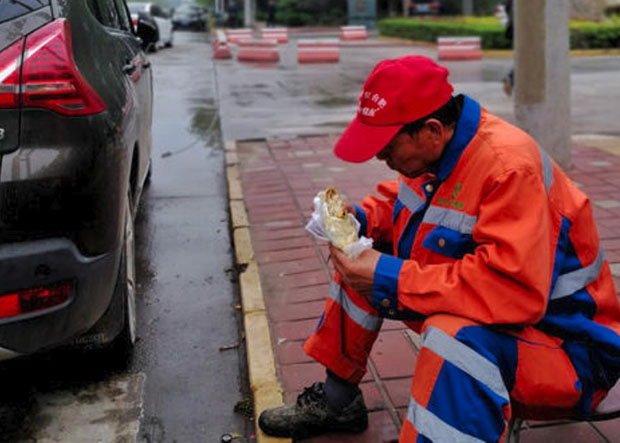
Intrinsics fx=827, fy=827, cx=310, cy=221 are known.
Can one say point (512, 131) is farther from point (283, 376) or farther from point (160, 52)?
point (160, 52)

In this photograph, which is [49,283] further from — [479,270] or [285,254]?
[285,254]

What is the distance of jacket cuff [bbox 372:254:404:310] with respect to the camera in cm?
226

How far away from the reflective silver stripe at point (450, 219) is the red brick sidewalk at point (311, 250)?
915 millimetres

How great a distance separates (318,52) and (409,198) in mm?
18737

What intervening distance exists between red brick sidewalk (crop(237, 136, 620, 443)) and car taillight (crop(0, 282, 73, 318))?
0.98m

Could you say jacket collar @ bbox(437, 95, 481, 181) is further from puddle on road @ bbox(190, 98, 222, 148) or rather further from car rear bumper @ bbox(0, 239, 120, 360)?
puddle on road @ bbox(190, 98, 222, 148)

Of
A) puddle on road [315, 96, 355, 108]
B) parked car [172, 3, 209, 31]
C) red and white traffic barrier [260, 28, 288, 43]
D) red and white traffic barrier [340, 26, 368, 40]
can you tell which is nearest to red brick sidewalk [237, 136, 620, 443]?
puddle on road [315, 96, 355, 108]

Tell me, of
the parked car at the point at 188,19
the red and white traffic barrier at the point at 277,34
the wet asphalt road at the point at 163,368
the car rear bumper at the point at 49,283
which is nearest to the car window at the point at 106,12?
the car rear bumper at the point at 49,283

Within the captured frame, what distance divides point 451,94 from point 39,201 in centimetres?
131

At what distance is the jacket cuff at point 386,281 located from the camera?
7.40ft

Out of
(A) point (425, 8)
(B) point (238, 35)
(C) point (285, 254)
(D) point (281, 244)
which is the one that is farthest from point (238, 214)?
(A) point (425, 8)

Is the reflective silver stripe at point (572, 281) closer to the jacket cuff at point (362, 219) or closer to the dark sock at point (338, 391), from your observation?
the jacket cuff at point (362, 219)

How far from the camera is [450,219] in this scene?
2.31 meters

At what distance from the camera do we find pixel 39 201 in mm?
2604
